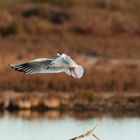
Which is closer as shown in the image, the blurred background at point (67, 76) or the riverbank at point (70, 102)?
the blurred background at point (67, 76)

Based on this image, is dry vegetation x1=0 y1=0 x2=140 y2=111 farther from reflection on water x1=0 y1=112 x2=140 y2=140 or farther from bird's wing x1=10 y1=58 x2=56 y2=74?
bird's wing x1=10 y1=58 x2=56 y2=74

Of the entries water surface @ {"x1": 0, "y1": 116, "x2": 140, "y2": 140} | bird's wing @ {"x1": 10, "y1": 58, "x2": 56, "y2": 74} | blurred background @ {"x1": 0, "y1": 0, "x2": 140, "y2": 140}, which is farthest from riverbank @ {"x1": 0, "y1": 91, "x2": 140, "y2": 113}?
bird's wing @ {"x1": 10, "y1": 58, "x2": 56, "y2": 74}

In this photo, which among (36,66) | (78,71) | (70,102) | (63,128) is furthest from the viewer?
(70,102)

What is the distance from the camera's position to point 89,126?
18703 millimetres

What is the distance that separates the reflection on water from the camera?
1742cm

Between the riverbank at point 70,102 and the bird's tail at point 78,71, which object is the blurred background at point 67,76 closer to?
the riverbank at point 70,102

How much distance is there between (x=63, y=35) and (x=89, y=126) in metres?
15.0

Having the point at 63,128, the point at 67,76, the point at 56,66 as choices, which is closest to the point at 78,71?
the point at 56,66

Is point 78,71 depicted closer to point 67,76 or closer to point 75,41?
point 67,76

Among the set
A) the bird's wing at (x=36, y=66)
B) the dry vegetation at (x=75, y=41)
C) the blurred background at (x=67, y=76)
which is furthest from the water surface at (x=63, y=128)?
the bird's wing at (x=36, y=66)

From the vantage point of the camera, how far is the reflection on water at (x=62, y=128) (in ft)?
57.2

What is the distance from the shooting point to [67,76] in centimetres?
2347

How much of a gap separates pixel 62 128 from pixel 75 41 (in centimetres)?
1420

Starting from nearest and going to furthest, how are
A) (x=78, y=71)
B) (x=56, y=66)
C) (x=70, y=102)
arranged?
(x=78, y=71)
(x=56, y=66)
(x=70, y=102)
